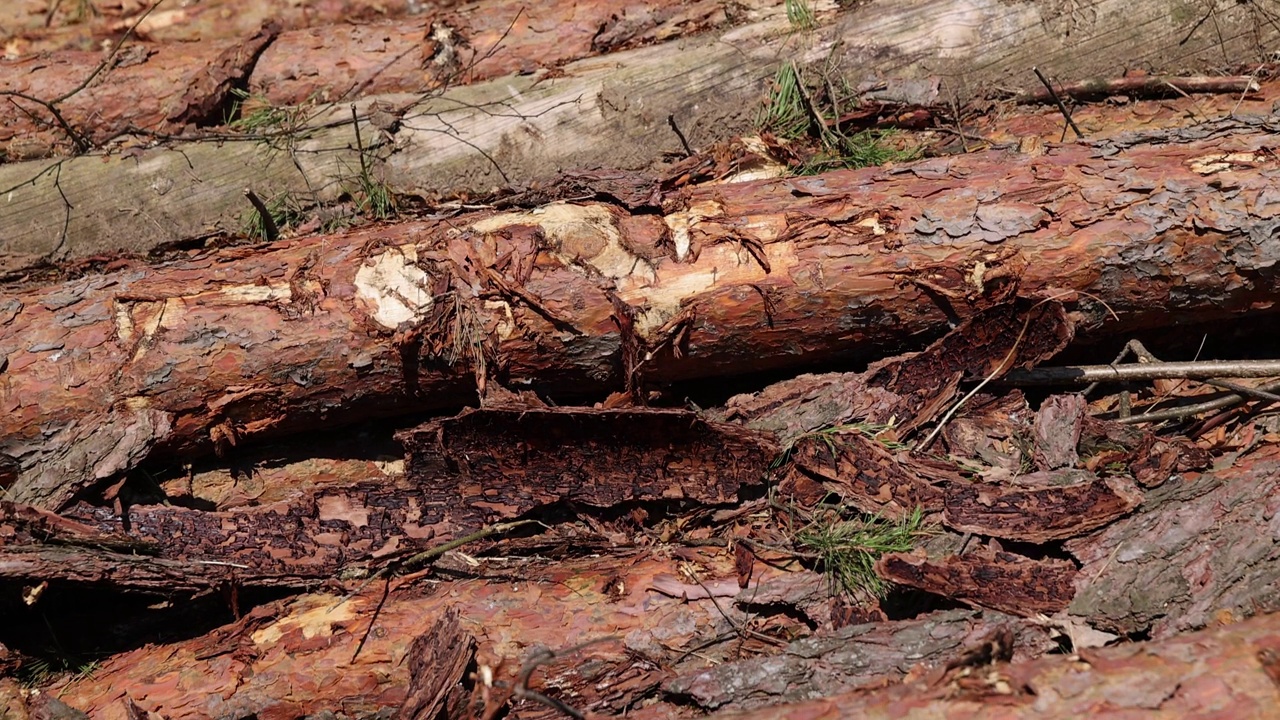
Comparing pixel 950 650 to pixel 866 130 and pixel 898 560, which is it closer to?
pixel 898 560

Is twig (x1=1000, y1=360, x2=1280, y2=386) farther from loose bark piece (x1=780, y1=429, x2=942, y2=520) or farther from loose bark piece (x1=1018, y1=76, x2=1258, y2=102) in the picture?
loose bark piece (x1=1018, y1=76, x2=1258, y2=102)

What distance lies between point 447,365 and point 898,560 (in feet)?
4.91

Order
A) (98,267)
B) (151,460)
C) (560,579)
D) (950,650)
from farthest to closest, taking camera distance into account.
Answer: (98,267) → (151,460) → (560,579) → (950,650)

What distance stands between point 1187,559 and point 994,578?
0.50m

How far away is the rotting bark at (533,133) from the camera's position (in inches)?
155

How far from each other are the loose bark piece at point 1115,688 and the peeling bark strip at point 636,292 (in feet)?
4.00

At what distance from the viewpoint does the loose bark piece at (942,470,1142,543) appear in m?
2.76

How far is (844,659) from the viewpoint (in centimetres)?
258

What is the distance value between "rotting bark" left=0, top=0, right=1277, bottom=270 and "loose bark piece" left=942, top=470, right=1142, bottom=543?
1775mm

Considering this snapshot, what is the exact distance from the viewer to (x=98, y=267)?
12.6 ft

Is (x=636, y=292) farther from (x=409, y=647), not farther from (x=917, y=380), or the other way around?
(x=409, y=647)

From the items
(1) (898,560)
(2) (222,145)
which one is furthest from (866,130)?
(2) (222,145)

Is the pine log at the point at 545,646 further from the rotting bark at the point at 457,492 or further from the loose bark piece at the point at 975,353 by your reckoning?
the loose bark piece at the point at 975,353

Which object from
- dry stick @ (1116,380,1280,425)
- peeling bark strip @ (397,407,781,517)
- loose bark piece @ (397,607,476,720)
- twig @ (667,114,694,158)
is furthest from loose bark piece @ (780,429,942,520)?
twig @ (667,114,694,158)
